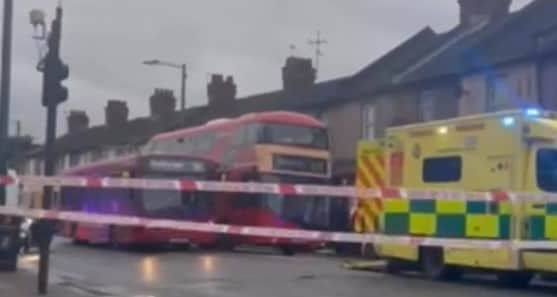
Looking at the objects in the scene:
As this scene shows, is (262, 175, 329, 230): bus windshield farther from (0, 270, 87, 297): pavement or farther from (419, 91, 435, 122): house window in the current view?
(0, 270, 87, 297): pavement

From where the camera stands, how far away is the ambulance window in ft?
59.5

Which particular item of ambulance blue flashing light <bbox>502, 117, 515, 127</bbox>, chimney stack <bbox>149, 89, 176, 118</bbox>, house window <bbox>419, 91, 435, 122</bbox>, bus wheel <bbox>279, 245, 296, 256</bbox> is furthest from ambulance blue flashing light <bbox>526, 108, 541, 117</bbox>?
chimney stack <bbox>149, 89, 176, 118</bbox>

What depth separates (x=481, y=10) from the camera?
4350 cm

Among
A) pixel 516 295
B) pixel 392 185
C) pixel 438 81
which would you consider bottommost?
pixel 516 295

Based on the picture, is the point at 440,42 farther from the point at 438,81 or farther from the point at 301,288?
the point at 301,288

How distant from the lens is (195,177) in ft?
92.6

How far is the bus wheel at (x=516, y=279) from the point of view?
1770cm

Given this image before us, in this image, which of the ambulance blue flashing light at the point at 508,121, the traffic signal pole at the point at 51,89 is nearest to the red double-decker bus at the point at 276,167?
the ambulance blue flashing light at the point at 508,121

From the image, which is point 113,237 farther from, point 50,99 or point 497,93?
point 50,99

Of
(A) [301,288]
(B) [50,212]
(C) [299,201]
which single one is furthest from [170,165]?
(B) [50,212]

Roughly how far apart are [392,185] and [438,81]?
18335 mm

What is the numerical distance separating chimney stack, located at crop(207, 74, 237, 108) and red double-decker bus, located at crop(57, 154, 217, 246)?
2658 cm

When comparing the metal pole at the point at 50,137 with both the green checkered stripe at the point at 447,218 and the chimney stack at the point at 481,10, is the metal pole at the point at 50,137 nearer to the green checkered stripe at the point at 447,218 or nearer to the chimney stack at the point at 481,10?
the green checkered stripe at the point at 447,218

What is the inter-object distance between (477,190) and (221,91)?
130ft
